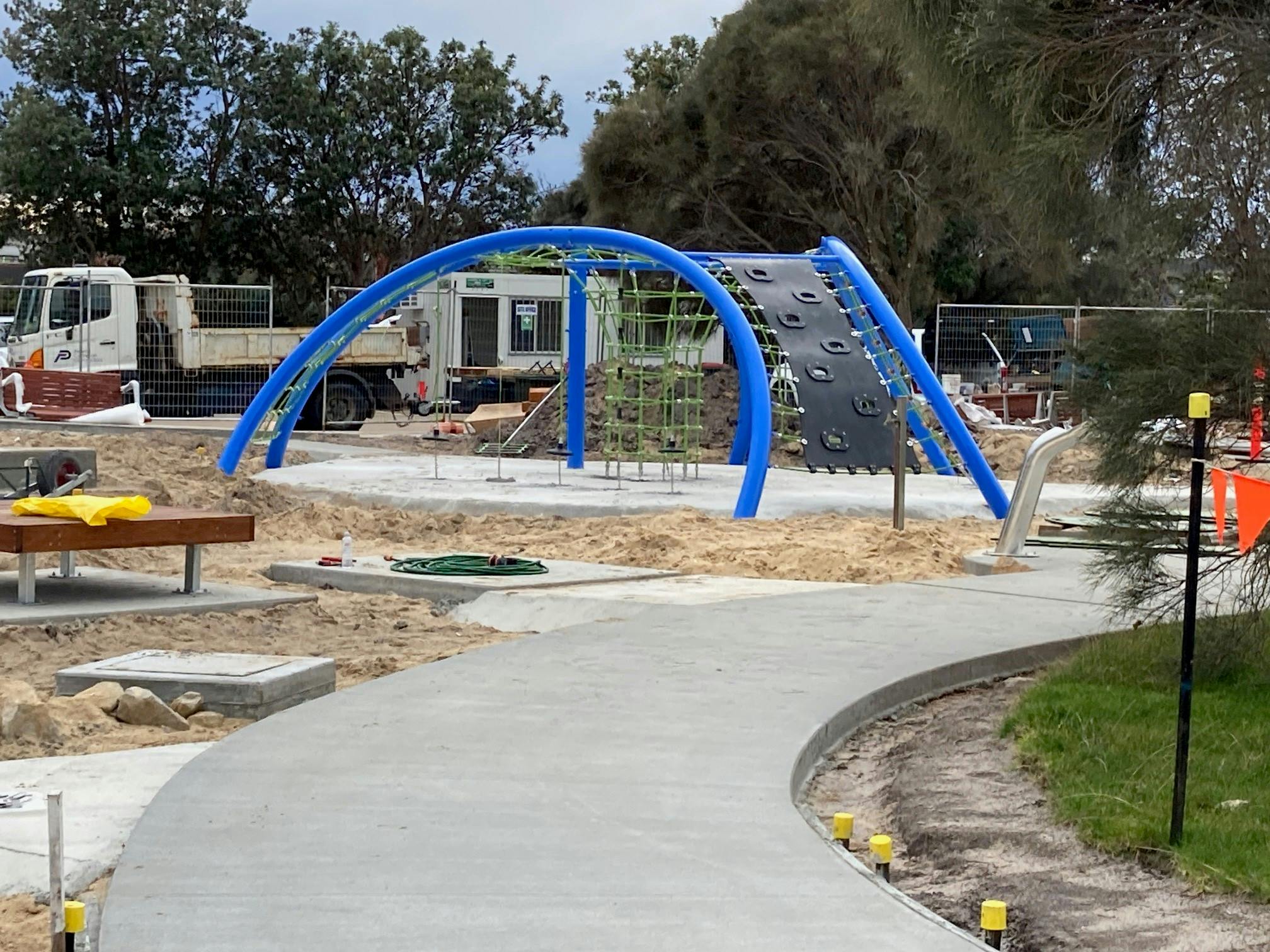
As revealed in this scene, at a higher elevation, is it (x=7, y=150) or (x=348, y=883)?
(x=7, y=150)

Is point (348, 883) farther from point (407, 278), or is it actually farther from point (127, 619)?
point (407, 278)

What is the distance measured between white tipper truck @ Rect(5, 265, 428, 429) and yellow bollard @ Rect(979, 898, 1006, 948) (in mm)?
27635

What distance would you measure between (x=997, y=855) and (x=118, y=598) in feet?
23.2

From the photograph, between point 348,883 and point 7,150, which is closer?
point 348,883

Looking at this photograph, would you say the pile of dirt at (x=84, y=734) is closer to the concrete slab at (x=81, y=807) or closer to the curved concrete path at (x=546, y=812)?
the concrete slab at (x=81, y=807)

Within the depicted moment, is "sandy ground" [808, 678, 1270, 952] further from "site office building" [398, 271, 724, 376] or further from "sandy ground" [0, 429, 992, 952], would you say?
"site office building" [398, 271, 724, 376]

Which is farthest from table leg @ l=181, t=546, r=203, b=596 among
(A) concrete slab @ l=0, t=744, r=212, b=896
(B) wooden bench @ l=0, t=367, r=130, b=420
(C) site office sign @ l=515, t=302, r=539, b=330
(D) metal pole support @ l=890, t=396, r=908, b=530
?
(C) site office sign @ l=515, t=302, r=539, b=330

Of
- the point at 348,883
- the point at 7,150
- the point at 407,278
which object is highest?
the point at 7,150

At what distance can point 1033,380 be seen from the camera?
109 feet

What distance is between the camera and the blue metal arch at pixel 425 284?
17.7m

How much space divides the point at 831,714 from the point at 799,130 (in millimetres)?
37586

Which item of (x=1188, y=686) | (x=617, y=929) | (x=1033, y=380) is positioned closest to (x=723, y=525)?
(x=1188, y=686)

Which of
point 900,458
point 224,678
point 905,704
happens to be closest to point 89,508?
point 224,678

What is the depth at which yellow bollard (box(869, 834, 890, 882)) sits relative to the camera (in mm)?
5387
